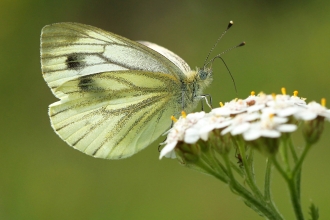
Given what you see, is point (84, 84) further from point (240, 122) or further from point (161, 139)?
point (161, 139)

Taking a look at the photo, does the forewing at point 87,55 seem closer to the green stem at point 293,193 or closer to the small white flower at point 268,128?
the small white flower at point 268,128

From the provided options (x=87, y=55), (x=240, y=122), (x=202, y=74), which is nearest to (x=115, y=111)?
(x=87, y=55)

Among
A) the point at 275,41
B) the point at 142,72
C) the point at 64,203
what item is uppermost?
the point at 275,41

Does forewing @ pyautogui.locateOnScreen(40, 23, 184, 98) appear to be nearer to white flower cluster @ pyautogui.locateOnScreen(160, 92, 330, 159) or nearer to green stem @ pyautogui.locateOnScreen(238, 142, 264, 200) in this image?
white flower cluster @ pyautogui.locateOnScreen(160, 92, 330, 159)

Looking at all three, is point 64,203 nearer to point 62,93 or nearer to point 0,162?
point 0,162

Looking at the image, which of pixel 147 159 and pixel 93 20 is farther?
pixel 93 20

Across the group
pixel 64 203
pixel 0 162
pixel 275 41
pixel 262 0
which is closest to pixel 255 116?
pixel 64 203

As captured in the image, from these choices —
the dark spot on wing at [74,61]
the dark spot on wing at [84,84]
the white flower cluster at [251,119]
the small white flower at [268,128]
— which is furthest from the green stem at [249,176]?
the dark spot on wing at [74,61]

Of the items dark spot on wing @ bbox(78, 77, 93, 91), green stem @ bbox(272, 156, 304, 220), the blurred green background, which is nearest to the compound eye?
dark spot on wing @ bbox(78, 77, 93, 91)

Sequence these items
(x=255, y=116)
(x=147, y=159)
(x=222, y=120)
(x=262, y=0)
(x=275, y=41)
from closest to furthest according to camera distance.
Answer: (x=255, y=116) < (x=222, y=120) < (x=147, y=159) < (x=275, y=41) < (x=262, y=0)
